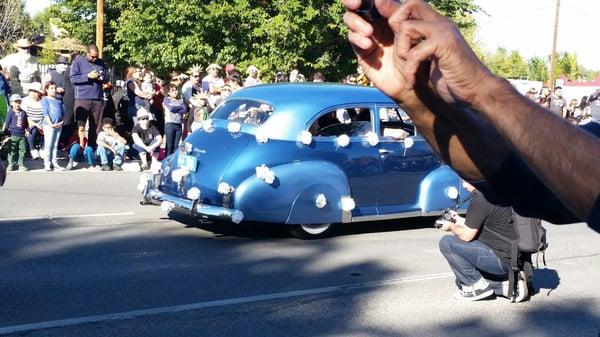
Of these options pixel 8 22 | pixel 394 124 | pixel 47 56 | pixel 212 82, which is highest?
pixel 8 22

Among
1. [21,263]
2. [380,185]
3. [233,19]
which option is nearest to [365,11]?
[21,263]

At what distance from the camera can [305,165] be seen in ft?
30.7

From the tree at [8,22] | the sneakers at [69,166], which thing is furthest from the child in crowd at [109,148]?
the tree at [8,22]

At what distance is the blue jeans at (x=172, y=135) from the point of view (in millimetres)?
15595

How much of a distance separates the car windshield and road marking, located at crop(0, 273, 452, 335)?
2874 millimetres

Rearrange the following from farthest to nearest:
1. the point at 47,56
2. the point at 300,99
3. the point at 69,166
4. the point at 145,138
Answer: the point at 47,56 → the point at 145,138 → the point at 69,166 → the point at 300,99

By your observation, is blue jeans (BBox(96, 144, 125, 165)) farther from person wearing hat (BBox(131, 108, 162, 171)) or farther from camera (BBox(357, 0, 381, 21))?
camera (BBox(357, 0, 381, 21))

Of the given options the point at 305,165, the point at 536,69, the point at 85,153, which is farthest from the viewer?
the point at 536,69

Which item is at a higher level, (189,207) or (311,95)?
(311,95)

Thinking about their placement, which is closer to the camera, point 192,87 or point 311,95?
point 311,95

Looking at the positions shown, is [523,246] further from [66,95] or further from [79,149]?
[66,95]

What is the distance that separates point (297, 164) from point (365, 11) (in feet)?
24.8

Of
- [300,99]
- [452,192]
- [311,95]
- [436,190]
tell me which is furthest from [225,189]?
[452,192]

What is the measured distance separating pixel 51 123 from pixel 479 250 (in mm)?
9281
